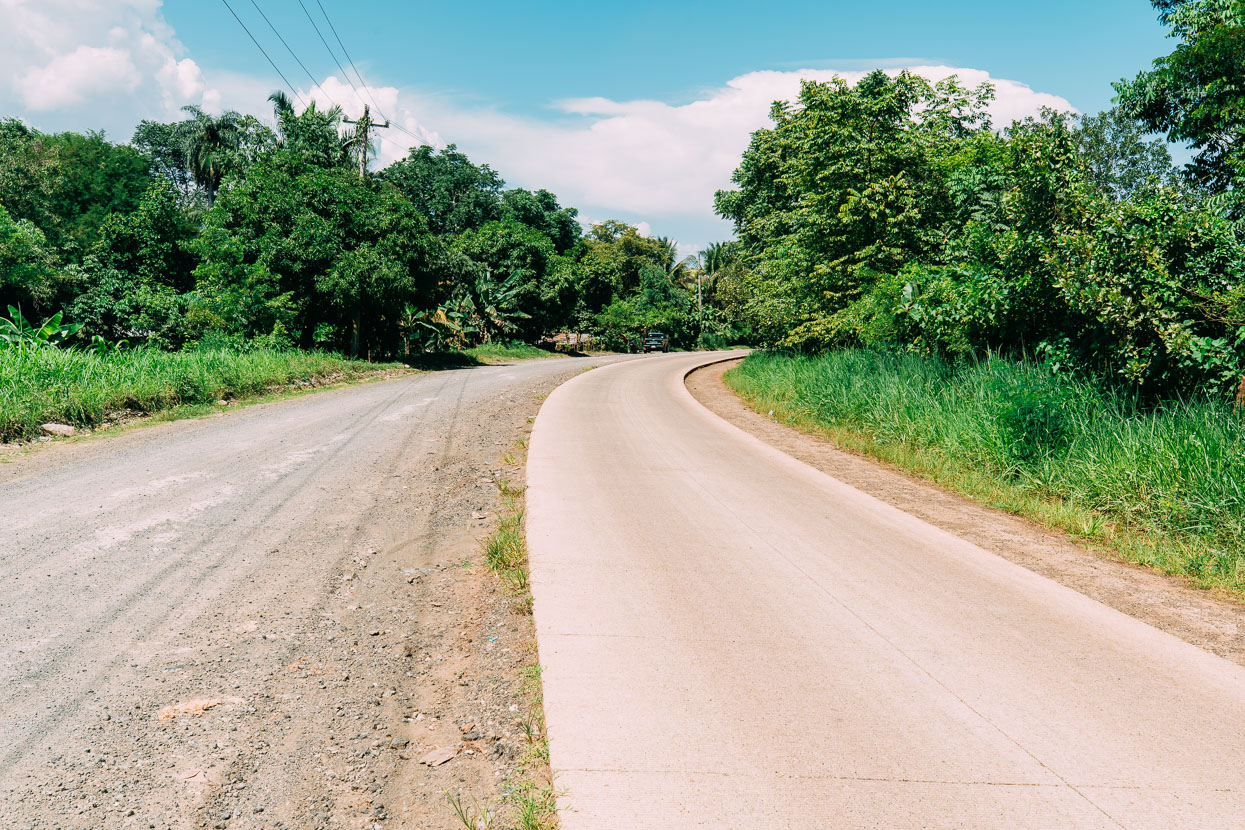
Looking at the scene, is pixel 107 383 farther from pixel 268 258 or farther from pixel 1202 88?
pixel 1202 88

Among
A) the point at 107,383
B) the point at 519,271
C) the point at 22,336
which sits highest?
the point at 519,271

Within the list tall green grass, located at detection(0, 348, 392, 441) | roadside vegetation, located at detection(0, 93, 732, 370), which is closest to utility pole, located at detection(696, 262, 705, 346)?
roadside vegetation, located at detection(0, 93, 732, 370)

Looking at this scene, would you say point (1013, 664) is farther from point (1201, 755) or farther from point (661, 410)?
point (661, 410)

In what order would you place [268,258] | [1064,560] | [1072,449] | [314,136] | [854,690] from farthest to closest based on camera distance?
[314,136] < [268,258] < [1072,449] < [1064,560] < [854,690]

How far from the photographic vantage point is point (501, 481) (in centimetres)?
863

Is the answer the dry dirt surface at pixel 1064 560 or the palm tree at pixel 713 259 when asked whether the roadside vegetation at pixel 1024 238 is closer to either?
the dry dirt surface at pixel 1064 560

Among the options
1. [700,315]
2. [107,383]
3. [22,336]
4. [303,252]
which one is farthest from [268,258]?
[700,315]

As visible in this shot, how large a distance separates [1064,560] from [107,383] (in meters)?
13.8

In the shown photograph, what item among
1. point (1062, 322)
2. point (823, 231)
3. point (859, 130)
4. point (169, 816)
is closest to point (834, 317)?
point (823, 231)

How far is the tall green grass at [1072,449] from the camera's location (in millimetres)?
6348

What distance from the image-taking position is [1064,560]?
20.2 ft

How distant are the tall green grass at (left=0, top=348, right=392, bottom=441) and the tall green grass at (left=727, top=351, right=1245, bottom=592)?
1203cm

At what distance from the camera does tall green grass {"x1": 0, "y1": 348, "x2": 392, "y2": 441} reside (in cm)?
1047

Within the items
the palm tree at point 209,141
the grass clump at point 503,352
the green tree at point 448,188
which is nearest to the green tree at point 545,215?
the green tree at point 448,188
